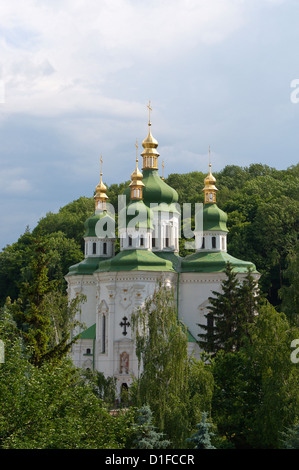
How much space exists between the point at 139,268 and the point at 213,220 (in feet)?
22.2

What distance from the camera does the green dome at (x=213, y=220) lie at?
47.2 metres

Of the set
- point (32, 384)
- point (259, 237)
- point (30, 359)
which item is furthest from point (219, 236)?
point (32, 384)

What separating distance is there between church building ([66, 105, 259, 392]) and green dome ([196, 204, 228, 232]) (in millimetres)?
52

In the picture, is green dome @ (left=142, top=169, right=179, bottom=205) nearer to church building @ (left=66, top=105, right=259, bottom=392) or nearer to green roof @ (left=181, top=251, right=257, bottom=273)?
church building @ (left=66, top=105, right=259, bottom=392)

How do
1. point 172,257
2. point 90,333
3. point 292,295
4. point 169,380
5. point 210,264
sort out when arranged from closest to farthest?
point 169,380, point 292,295, point 210,264, point 90,333, point 172,257

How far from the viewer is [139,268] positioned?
4247 cm

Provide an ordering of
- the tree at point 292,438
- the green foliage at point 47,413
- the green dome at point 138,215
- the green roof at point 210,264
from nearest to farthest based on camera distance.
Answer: the green foliage at point 47,413
the tree at point 292,438
the green dome at point 138,215
the green roof at point 210,264

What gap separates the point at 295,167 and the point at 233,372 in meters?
41.1

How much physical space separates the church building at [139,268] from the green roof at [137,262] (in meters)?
0.05

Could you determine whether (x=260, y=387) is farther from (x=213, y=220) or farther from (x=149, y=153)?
(x=149, y=153)

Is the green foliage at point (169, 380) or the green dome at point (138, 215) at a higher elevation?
the green dome at point (138, 215)

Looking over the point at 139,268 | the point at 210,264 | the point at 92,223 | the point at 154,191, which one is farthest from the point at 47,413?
the point at 92,223

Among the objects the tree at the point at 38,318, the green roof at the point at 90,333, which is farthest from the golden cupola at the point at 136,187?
the tree at the point at 38,318

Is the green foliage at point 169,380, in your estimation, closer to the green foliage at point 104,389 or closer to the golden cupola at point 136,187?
the green foliage at point 104,389
